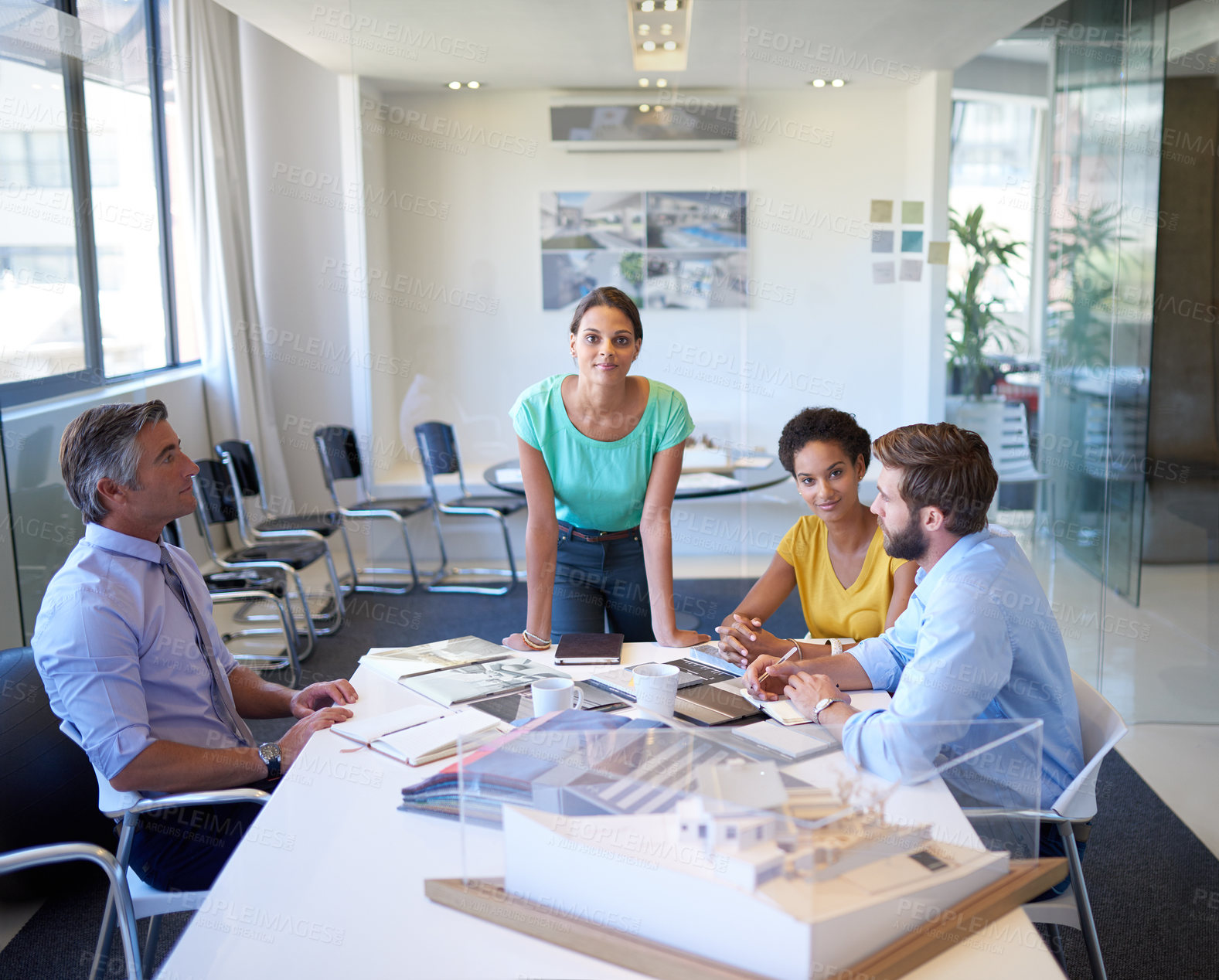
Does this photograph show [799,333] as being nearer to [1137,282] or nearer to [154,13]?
[1137,282]

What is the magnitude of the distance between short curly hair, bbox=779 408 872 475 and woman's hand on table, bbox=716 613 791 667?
50cm

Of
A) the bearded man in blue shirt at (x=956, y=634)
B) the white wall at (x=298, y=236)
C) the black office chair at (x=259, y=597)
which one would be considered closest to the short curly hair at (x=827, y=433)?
the bearded man in blue shirt at (x=956, y=634)

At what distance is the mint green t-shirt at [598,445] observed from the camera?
255cm

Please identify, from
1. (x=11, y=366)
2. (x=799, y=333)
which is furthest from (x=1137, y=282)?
(x=11, y=366)

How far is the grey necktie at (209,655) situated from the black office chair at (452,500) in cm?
320

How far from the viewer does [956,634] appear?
1574 mm

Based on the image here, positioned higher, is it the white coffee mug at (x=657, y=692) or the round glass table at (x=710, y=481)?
the white coffee mug at (x=657, y=692)

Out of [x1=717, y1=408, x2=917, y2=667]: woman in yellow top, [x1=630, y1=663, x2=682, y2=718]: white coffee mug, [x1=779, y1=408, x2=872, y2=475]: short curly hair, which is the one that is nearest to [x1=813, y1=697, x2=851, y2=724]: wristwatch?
[x1=630, y1=663, x2=682, y2=718]: white coffee mug

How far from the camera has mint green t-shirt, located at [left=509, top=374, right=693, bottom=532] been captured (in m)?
2.55

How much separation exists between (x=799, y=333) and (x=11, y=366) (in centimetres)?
342

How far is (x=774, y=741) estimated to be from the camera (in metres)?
1.56

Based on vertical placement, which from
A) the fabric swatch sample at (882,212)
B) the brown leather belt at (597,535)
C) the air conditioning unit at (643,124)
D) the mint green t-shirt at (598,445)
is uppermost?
the air conditioning unit at (643,124)

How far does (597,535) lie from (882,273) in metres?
2.85

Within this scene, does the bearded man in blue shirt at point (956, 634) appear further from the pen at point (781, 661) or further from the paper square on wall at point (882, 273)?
the paper square on wall at point (882, 273)
